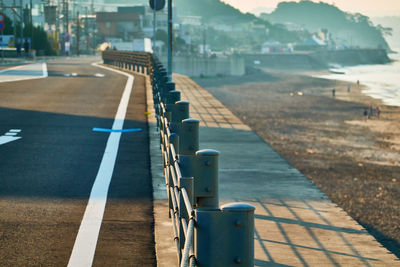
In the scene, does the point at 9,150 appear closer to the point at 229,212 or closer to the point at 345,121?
the point at 229,212

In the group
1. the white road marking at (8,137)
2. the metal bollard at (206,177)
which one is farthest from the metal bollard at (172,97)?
the metal bollard at (206,177)

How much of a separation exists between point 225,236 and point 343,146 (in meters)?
35.6

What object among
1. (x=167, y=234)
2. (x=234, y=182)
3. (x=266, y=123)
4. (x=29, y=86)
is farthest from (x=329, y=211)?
(x=266, y=123)

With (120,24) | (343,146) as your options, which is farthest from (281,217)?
(120,24)

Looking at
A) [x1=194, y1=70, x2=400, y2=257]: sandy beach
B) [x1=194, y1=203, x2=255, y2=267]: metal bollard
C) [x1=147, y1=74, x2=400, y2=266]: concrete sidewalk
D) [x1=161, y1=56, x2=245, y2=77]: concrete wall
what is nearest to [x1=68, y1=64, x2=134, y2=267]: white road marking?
[x1=147, y1=74, x2=400, y2=266]: concrete sidewalk

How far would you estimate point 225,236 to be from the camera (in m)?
3.49

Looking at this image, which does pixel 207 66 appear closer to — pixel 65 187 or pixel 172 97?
pixel 172 97

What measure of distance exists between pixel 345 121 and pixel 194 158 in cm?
5094

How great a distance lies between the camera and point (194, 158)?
5789 millimetres

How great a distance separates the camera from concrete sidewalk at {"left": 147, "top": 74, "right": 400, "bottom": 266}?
654 cm

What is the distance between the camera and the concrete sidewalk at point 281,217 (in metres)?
6.54

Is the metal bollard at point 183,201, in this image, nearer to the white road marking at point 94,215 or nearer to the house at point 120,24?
the white road marking at point 94,215

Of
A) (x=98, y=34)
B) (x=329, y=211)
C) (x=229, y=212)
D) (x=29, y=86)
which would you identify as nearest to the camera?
(x=229, y=212)

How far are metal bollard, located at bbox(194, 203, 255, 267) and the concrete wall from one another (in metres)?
121
